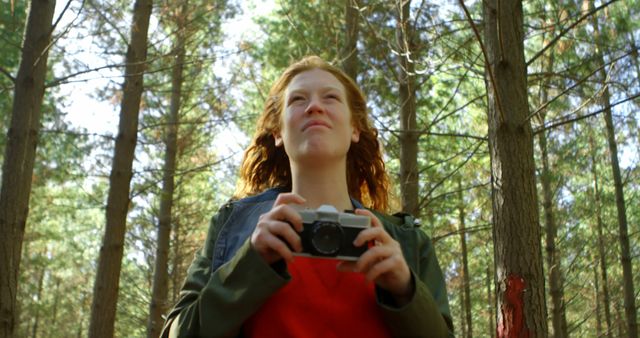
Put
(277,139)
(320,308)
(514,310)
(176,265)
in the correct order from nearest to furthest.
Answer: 1. (320,308)
2. (277,139)
3. (514,310)
4. (176,265)

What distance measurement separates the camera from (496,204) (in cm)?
356

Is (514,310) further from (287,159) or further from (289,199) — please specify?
(289,199)

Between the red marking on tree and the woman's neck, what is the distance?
194 cm

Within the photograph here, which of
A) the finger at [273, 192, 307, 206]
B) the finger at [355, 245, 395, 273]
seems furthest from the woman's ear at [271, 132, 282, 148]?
the finger at [355, 245, 395, 273]

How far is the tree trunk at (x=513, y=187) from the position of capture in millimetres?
3352

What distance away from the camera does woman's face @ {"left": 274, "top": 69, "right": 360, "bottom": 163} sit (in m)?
1.77

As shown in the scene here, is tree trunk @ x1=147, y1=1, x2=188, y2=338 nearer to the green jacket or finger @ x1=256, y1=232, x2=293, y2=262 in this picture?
the green jacket

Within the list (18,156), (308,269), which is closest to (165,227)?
(18,156)

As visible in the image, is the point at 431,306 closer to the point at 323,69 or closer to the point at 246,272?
the point at 246,272

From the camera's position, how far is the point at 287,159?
7.19 ft

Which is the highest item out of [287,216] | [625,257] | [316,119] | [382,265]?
[625,257]

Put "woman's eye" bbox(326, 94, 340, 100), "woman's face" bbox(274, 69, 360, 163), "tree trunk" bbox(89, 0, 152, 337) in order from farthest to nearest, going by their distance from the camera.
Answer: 1. "tree trunk" bbox(89, 0, 152, 337)
2. "woman's eye" bbox(326, 94, 340, 100)
3. "woman's face" bbox(274, 69, 360, 163)

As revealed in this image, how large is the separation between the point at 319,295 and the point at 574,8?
4847mm

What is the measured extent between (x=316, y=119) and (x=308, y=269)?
49cm
